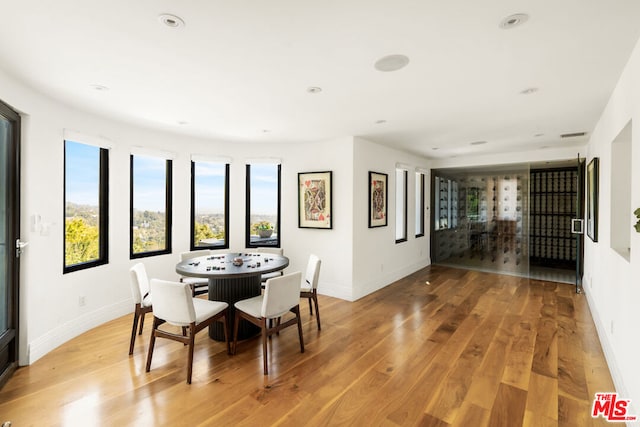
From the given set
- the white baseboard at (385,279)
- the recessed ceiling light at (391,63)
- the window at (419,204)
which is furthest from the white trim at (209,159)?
the window at (419,204)

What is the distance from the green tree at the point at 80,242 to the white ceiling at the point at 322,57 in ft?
4.38

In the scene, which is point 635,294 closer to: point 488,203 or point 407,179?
point 407,179

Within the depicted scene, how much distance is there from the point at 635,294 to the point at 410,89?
2.21 meters

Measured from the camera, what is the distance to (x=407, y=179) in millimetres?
6223

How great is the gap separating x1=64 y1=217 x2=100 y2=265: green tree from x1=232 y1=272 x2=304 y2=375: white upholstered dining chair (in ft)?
6.86

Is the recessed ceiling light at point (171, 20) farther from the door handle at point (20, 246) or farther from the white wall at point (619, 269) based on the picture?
the white wall at point (619, 269)

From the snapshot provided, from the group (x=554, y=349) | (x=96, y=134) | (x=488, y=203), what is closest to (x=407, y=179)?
(x=488, y=203)

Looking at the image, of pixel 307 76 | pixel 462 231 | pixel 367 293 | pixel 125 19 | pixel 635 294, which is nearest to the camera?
pixel 125 19

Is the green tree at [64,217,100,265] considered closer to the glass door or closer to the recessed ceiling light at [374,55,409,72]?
the glass door

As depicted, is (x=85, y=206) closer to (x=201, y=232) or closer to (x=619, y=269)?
(x=201, y=232)

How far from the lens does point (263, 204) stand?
541cm

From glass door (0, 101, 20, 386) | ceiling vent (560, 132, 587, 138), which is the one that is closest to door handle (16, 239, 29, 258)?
glass door (0, 101, 20, 386)

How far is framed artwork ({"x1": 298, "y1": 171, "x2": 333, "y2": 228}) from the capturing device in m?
4.85

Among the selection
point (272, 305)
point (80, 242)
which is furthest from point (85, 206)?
point (272, 305)
